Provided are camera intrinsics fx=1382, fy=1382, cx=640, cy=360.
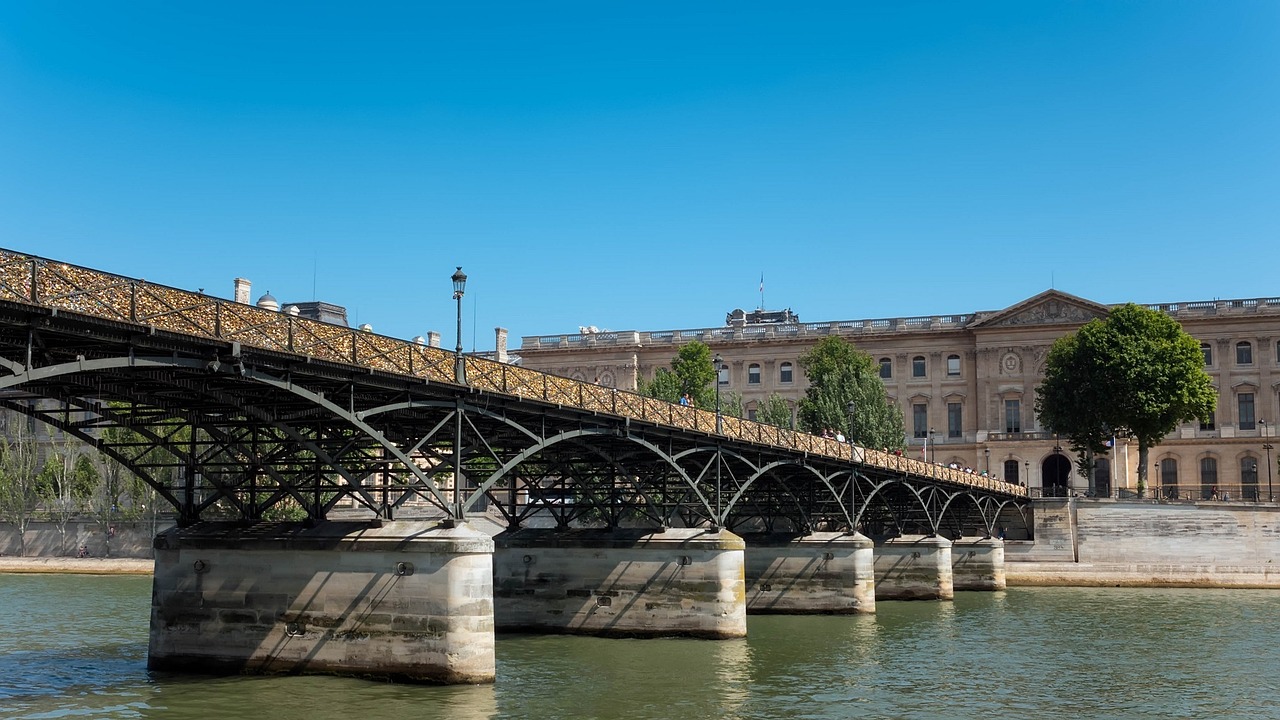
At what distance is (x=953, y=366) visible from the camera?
12275 centimetres

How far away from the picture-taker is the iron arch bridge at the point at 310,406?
24.3m

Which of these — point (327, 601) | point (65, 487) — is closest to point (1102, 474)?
point (65, 487)

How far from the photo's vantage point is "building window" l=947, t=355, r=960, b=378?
122 m

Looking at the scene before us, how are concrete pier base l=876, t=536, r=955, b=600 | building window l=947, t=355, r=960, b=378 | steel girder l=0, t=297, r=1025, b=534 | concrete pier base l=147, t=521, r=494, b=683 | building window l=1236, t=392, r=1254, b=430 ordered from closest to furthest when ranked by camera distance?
steel girder l=0, t=297, r=1025, b=534
concrete pier base l=147, t=521, r=494, b=683
concrete pier base l=876, t=536, r=955, b=600
building window l=1236, t=392, r=1254, b=430
building window l=947, t=355, r=960, b=378

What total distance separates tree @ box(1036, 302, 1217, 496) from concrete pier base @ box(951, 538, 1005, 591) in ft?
77.8

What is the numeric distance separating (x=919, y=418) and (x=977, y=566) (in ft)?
162

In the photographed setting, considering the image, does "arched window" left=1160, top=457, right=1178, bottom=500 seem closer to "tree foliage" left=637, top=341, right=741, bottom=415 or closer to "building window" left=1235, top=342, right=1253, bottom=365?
"building window" left=1235, top=342, right=1253, bottom=365

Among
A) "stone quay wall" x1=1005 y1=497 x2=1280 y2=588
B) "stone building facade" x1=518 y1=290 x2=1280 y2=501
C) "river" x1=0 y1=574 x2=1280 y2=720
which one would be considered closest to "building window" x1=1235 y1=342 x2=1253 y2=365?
"stone building facade" x1=518 y1=290 x2=1280 y2=501

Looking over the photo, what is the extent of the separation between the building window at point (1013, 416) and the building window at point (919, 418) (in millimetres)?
7288

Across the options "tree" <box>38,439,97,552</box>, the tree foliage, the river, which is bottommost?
the river

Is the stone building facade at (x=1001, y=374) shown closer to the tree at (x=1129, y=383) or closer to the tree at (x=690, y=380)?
the tree at (x=1129, y=383)

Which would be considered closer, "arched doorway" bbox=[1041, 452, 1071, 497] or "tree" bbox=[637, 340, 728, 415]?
"tree" bbox=[637, 340, 728, 415]

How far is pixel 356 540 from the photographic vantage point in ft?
104

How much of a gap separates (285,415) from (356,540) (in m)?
3.56
